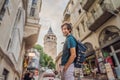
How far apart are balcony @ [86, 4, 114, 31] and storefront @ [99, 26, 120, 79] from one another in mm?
923

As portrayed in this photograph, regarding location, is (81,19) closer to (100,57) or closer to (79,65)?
(100,57)

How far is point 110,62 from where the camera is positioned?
10219 mm

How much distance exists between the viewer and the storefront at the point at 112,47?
9.81 metres

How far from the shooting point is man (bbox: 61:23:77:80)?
1.97 meters

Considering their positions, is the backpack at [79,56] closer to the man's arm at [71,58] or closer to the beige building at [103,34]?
the man's arm at [71,58]

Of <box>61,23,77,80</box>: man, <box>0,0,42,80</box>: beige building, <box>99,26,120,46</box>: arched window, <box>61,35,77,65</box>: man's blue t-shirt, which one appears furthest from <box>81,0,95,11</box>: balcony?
<box>61,35,77,65</box>: man's blue t-shirt

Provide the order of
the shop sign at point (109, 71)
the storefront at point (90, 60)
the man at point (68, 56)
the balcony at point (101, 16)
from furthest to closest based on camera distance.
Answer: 1. the storefront at point (90, 60)
2. the balcony at point (101, 16)
3. the shop sign at point (109, 71)
4. the man at point (68, 56)

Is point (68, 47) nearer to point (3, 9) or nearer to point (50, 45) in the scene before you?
point (3, 9)

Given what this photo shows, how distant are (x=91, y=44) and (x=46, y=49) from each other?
142ft

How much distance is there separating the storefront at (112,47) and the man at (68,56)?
8.39 m

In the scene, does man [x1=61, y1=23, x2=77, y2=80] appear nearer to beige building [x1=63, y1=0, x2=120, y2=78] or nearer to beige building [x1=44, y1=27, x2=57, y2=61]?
beige building [x1=63, y1=0, x2=120, y2=78]

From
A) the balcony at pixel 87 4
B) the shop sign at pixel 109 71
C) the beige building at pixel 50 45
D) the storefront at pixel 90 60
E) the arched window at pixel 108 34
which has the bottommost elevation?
the shop sign at pixel 109 71

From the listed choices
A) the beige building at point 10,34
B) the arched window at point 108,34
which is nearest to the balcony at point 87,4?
the arched window at point 108,34

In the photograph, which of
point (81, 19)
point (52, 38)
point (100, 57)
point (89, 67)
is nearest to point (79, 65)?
point (100, 57)
